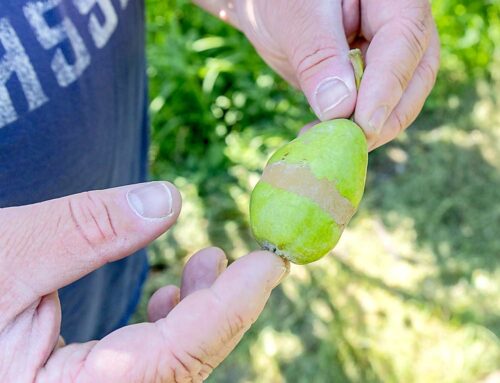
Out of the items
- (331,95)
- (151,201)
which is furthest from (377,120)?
(151,201)

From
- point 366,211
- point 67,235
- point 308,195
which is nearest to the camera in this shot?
point 67,235

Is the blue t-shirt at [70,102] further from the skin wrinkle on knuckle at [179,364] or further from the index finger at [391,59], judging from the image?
the index finger at [391,59]

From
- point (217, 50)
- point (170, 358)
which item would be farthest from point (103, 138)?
point (217, 50)

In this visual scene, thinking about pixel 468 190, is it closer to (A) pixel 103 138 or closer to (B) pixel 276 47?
(B) pixel 276 47

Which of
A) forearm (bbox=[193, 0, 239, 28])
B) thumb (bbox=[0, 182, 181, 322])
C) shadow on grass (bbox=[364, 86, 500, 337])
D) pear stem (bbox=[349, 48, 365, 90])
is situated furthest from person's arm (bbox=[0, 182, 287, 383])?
shadow on grass (bbox=[364, 86, 500, 337])

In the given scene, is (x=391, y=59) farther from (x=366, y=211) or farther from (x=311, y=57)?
(x=366, y=211)

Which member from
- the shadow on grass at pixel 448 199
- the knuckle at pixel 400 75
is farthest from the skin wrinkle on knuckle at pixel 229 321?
the shadow on grass at pixel 448 199
